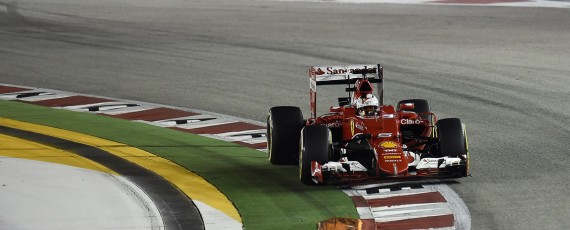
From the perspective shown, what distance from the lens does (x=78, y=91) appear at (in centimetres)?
2075

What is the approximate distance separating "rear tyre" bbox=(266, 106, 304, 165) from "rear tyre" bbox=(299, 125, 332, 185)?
0.95 metres

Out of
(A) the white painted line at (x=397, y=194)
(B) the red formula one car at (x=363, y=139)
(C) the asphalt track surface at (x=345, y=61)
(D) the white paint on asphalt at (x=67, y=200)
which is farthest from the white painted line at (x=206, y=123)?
(A) the white painted line at (x=397, y=194)

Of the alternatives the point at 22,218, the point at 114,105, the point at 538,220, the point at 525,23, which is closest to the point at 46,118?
the point at 114,105

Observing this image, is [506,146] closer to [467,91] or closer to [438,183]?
[438,183]

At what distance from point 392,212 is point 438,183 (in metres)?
1.36

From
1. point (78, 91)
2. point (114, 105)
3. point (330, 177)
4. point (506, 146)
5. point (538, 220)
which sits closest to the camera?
point (538, 220)

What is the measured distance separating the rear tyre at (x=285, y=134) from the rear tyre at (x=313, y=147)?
37.4 inches

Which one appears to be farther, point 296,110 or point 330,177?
point 296,110

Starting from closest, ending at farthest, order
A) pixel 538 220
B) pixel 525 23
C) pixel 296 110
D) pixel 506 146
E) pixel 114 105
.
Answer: pixel 538 220 < pixel 296 110 < pixel 506 146 < pixel 114 105 < pixel 525 23

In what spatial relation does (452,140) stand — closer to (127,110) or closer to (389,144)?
(389,144)

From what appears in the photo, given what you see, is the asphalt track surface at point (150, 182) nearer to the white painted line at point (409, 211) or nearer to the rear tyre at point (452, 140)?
the white painted line at point (409, 211)

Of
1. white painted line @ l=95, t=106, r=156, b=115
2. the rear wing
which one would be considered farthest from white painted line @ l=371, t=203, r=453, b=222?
white painted line @ l=95, t=106, r=156, b=115

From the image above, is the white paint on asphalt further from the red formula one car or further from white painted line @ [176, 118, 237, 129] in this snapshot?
white painted line @ [176, 118, 237, 129]

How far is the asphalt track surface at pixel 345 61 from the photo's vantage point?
49.3 ft
